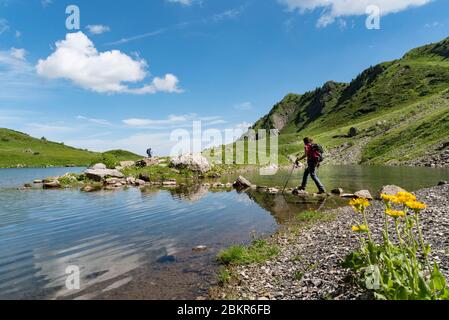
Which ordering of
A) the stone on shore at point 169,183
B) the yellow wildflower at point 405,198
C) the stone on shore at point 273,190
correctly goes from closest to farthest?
the yellow wildflower at point 405,198, the stone on shore at point 273,190, the stone on shore at point 169,183

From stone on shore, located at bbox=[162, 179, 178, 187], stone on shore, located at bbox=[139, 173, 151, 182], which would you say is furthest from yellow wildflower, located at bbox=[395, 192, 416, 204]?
stone on shore, located at bbox=[139, 173, 151, 182]

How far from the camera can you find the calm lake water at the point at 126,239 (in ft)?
39.0

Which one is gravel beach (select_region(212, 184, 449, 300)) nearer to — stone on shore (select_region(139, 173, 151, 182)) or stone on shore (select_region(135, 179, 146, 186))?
stone on shore (select_region(135, 179, 146, 186))

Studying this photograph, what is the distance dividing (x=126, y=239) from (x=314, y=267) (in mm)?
10950

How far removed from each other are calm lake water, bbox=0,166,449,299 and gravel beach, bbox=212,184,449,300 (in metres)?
1.73

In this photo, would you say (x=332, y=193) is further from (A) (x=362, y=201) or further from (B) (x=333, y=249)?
(A) (x=362, y=201)

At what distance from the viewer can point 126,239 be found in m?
18.2

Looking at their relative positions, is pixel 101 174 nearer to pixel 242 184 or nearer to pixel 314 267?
pixel 242 184

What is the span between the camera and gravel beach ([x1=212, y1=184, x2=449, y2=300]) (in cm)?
986

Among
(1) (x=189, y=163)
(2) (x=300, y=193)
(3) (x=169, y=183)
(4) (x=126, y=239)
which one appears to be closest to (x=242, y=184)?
(2) (x=300, y=193)

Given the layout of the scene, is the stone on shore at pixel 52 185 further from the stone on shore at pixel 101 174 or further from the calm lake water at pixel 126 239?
the calm lake water at pixel 126 239

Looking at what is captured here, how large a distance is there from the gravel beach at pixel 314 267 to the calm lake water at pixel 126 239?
1725 millimetres

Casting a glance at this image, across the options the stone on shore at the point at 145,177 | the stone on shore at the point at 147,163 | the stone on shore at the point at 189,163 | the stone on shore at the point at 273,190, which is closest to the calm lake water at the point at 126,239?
the stone on shore at the point at 273,190

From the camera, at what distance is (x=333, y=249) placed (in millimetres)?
13273
